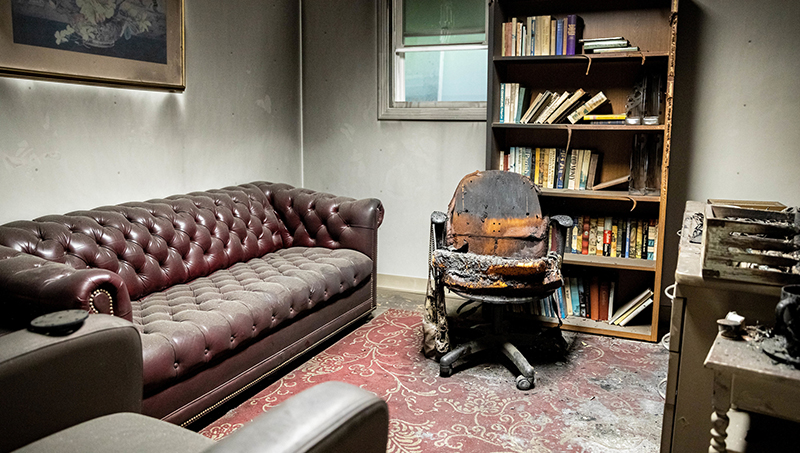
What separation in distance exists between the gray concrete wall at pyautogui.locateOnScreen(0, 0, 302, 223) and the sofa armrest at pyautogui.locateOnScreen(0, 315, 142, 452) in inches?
57.7

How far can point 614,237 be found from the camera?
3.60 metres

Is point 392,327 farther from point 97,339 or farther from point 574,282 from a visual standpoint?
point 97,339

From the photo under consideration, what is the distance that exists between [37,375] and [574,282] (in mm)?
2992

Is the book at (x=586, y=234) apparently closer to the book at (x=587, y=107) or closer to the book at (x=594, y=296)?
the book at (x=594, y=296)

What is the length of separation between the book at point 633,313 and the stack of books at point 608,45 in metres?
1.46

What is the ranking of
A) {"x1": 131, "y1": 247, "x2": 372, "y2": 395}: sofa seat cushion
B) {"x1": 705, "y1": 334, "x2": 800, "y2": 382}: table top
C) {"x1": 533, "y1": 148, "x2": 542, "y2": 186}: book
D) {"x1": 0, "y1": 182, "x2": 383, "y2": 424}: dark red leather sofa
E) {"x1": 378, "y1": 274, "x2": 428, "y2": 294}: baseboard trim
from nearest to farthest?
{"x1": 705, "y1": 334, "x2": 800, "y2": 382}: table top < {"x1": 0, "y1": 182, "x2": 383, "y2": 424}: dark red leather sofa < {"x1": 131, "y1": 247, "x2": 372, "y2": 395}: sofa seat cushion < {"x1": 533, "y1": 148, "x2": 542, "y2": 186}: book < {"x1": 378, "y1": 274, "x2": 428, "y2": 294}: baseboard trim

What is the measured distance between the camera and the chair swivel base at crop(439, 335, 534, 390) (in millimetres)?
2787

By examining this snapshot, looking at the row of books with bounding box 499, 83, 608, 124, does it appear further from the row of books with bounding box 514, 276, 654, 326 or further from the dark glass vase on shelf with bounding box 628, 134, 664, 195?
the row of books with bounding box 514, 276, 654, 326

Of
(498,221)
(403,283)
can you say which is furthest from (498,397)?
(403,283)

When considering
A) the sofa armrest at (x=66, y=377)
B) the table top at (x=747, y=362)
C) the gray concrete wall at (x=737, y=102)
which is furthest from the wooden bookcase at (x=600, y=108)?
the sofa armrest at (x=66, y=377)

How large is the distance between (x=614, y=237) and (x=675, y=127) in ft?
2.49

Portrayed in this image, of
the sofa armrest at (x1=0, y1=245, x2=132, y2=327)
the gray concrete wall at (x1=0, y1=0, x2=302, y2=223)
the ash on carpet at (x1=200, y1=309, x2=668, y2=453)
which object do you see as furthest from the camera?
the gray concrete wall at (x1=0, y1=0, x2=302, y2=223)

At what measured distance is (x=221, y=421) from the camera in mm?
2453

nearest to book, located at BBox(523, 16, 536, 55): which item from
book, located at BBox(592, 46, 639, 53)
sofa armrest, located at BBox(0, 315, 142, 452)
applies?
book, located at BBox(592, 46, 639, 53)
